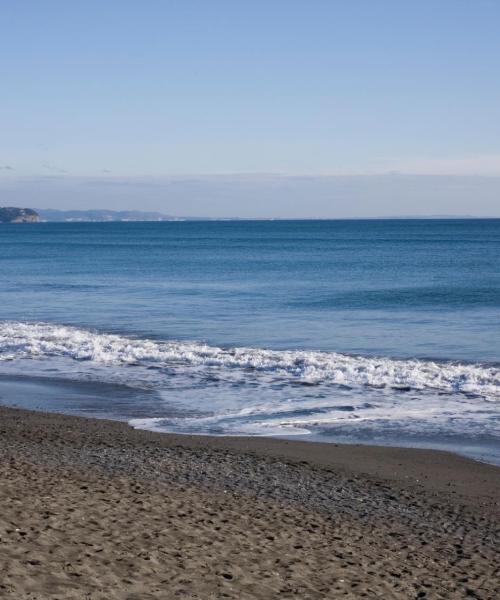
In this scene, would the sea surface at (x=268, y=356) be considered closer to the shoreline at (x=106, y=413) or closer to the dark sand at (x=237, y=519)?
the shoreline at (x=106, y=413)

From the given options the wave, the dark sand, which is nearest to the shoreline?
the dark sand

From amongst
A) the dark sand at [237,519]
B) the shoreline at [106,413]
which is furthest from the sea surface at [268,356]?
the dark sand at [237,519]

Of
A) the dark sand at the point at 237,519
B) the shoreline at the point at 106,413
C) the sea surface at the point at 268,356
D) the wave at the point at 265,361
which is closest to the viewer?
the dark sand at the point at 237,519

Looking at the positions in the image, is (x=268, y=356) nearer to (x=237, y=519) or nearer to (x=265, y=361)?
(x=265, y=361)

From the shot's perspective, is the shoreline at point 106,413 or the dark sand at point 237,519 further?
the shoreline at point 106,413

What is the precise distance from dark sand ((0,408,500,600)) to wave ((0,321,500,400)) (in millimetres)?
6998

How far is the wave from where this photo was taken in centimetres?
2267

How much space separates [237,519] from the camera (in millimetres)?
11102

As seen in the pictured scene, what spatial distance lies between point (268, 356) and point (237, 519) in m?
15.6

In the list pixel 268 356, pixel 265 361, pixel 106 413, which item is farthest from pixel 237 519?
pixel 268 356

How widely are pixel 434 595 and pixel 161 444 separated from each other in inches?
291

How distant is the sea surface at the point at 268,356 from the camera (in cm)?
1847

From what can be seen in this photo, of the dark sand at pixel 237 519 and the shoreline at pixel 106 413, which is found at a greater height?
the dark sand at pixel 237 519

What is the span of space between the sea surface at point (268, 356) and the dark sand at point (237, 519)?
228 cm
